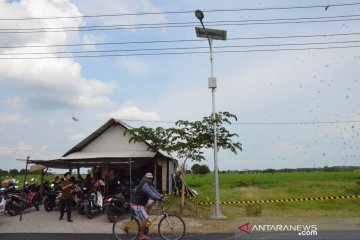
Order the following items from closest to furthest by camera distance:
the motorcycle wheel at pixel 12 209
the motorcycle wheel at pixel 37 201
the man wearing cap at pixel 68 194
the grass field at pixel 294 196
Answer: the man wearing cap at pixel 68 194
the motorcycle wheel at pixel 12 209
the motorcycle wheel at pixel 37 201
the grass field at pixel 294 196

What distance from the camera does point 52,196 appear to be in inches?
686

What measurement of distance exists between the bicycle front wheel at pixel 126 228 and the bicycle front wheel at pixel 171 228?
625mm

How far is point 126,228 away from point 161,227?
990 mm

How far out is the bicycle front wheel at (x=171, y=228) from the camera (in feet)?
34.2

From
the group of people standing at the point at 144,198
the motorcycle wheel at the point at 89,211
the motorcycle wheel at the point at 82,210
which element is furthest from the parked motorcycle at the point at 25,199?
the group of people standing at the point at 144,198

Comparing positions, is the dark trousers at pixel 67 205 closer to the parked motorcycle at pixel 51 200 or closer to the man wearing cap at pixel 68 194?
the man wearing cap at pixel 68 194

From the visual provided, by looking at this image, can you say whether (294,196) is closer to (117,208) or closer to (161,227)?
(117,208)

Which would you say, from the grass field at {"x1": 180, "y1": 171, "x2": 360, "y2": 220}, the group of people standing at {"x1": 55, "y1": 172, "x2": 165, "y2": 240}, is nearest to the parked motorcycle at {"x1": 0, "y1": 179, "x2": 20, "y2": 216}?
the group of people standing at {"x1": 55, "y1": 172, "x2": 165, "y2": 240}

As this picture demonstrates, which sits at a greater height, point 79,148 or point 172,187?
point 79,148

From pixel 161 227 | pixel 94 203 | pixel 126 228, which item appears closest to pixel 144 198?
pixel 161 227

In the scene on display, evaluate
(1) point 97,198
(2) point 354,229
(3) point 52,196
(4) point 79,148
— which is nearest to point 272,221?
(2) point 354,229

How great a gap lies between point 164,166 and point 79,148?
483 centimetres

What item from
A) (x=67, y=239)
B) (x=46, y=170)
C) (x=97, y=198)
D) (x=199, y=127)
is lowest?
(x=67, y=239)

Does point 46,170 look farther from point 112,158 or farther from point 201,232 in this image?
point 201,232
